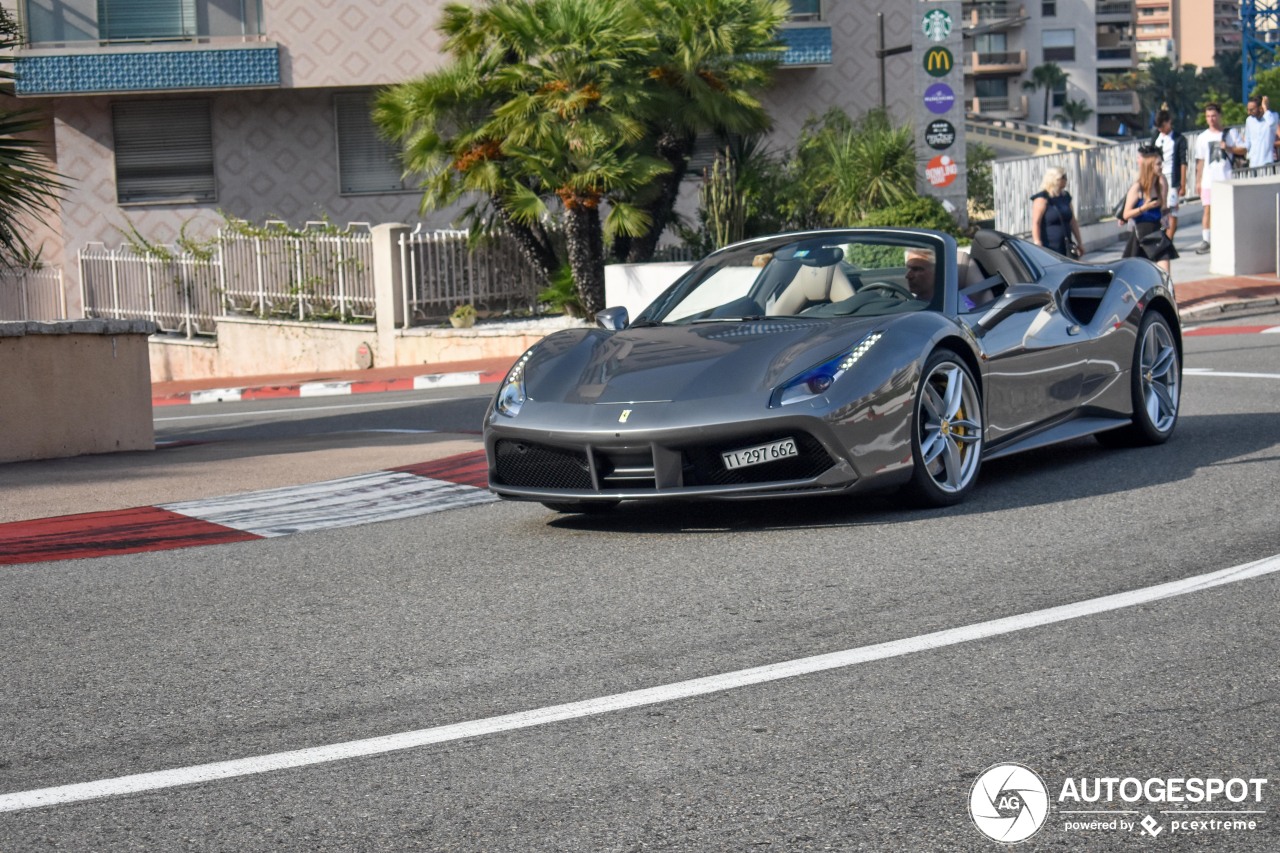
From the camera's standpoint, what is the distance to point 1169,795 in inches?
150

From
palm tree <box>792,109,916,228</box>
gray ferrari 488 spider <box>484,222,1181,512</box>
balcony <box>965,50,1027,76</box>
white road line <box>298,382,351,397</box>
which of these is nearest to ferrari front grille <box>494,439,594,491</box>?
gray ferrari 488 spider <box>484,222,1181,512</box>

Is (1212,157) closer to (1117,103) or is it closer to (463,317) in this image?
(463,317)

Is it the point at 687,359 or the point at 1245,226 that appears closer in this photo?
the point at 687,359

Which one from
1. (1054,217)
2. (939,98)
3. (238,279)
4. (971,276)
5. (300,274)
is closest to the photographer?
(971,276)

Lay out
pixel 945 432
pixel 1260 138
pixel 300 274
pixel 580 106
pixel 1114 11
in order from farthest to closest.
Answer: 1. pixel 1114 11
2. pixel 1260 138
3. pixel 300 274
4. pixel 580 106
5. pixel 945 432

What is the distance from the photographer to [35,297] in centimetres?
2859

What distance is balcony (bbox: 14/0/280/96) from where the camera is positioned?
27.1m

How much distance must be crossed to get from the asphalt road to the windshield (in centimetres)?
94

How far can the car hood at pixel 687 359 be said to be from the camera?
279 inches

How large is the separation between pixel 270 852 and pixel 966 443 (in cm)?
477

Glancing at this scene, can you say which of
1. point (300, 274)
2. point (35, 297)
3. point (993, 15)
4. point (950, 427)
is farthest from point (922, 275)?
point (993, 15)

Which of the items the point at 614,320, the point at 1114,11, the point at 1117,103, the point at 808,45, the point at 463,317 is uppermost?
the point at 1114,11

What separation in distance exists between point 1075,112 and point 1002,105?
541 cm

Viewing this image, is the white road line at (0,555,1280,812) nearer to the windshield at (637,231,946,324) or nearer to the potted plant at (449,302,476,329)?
the windshield at (637,231,946,324)
